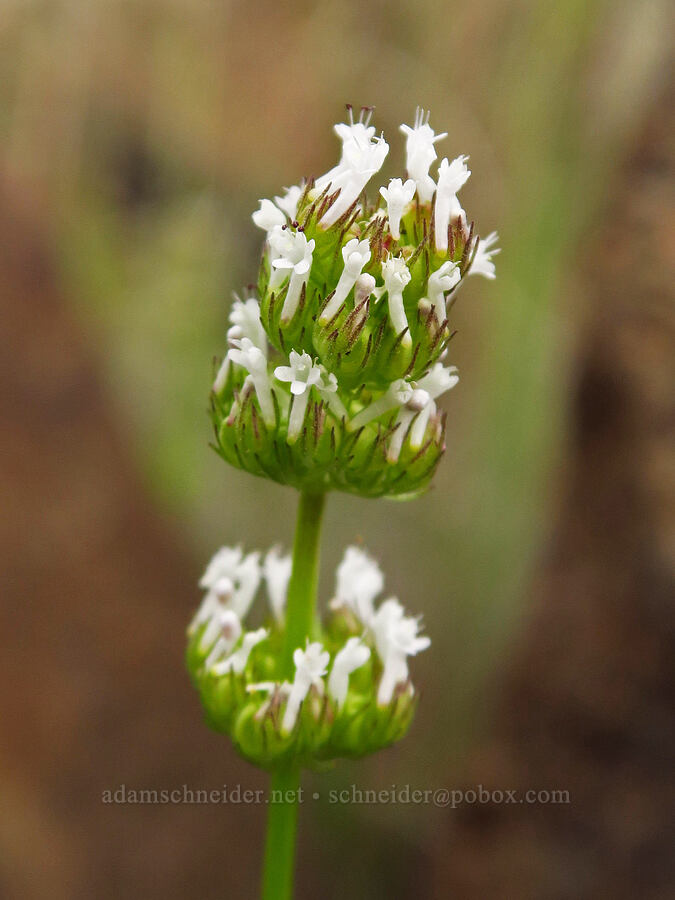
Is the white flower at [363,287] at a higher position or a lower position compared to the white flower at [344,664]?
higher

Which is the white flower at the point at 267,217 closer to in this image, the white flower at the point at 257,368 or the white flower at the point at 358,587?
the white flower at the point at 257,368

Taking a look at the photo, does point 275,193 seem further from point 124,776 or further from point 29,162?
point 124,776

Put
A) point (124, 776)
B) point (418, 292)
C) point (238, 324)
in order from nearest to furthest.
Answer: point (418, 292) < point (238, 324) < point (124, 776)

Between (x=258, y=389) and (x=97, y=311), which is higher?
(x=97, y=311)

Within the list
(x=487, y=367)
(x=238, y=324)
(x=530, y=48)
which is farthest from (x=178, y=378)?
(x=238, y=324)

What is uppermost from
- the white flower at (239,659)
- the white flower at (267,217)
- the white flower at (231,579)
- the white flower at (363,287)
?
the white flower at (267,217)

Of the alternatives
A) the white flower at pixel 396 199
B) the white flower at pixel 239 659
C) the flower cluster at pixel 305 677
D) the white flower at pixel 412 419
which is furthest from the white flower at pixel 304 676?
the white flower at pixel 396 199

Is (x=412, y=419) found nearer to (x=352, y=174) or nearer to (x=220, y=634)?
(x=352, y=174)
